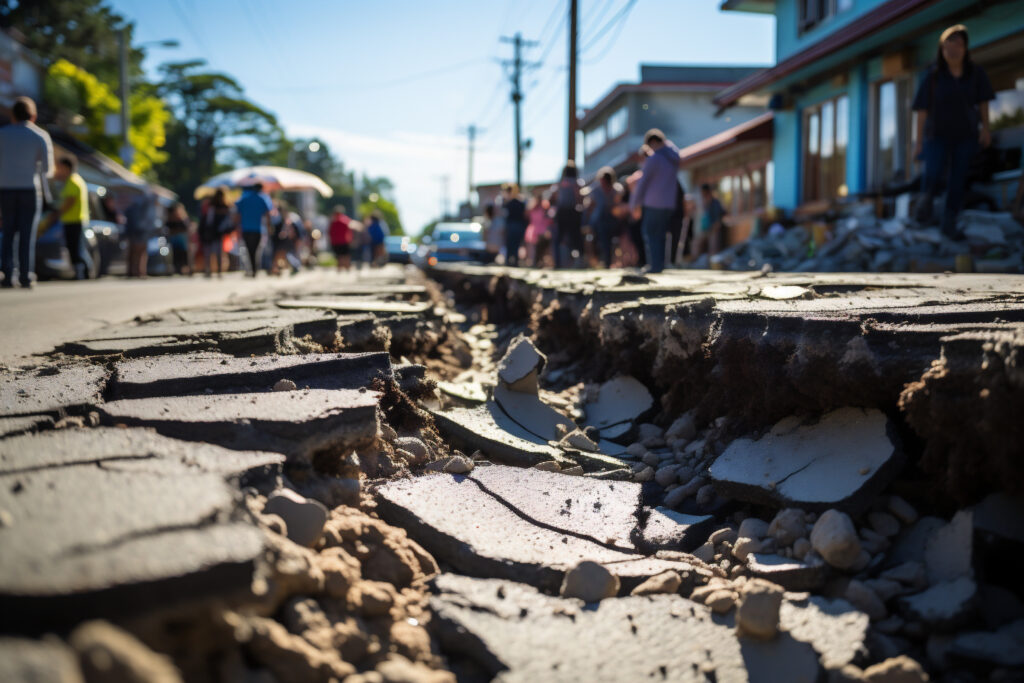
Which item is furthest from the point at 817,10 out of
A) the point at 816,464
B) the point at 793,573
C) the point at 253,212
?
the point at 793,573

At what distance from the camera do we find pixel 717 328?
281cm

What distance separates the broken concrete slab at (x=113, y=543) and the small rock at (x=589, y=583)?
735 mm

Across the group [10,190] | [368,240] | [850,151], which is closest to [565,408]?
[10,190]

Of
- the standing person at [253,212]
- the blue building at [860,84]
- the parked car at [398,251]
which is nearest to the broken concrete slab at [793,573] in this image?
the blue building at [860,84]

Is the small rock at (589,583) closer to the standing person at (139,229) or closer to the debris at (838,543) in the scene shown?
the debris at (838,543)

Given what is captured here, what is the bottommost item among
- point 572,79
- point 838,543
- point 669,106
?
point 838,543

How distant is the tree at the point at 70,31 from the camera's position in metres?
33.7

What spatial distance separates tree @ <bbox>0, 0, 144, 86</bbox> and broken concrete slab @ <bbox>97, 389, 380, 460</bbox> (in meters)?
36.1

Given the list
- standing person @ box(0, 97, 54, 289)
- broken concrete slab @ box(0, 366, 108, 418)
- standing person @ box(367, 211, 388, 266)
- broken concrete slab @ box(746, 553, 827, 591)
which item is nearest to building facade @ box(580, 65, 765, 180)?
standing person @ box(367, 211, 388, 266)

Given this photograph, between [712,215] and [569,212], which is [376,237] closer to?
[712,215]

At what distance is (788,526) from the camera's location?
1960 millimetres

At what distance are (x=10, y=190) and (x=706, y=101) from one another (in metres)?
25.4

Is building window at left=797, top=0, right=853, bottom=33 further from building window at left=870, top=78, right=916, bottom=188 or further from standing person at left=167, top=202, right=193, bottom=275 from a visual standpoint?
standing person at left=167, top=202, right=193, bottom=275

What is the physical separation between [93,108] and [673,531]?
119 feet
